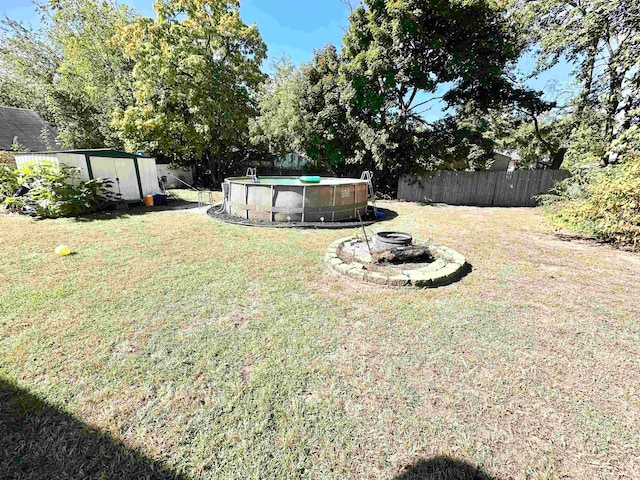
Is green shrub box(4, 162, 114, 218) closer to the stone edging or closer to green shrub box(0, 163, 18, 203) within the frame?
green shrub box(0, 163, 18, 203)

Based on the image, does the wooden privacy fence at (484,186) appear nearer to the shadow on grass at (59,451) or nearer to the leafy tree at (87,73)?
the shadow on grass at (59,451)

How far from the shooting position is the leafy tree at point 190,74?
12734 mm

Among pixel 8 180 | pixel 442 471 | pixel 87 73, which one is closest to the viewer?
pixel 442 471

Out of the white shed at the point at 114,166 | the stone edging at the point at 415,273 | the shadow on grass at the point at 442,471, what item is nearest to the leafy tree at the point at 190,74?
the white shed at the point at 114,166

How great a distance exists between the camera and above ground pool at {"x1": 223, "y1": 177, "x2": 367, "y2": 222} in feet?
23.1

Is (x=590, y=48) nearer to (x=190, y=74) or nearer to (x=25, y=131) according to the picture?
(x=190, y=74)

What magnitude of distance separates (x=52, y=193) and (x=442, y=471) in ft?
32.5

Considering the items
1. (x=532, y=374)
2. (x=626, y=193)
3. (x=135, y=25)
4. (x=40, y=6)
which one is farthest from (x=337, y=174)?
(x=40, y=6)

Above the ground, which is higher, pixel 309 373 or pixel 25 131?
pixel 25 131

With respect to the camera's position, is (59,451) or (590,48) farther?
(590,48)

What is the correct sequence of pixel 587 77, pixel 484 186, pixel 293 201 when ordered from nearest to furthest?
pixel 293 201, pixel 587 77, pixel 484 186

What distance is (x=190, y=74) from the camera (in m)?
13.1

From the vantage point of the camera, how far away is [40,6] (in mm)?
17656

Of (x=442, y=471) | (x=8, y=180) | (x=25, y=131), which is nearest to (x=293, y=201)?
(x=442, y=471)
